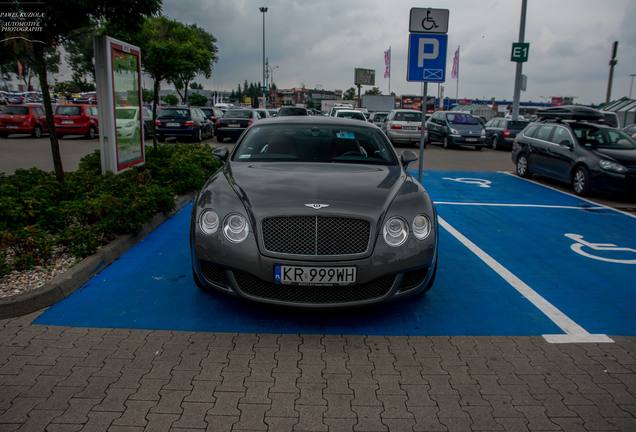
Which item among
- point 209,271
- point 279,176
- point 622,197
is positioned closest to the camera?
point 209,271

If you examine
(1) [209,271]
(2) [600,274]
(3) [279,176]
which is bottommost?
(2) [600,274]

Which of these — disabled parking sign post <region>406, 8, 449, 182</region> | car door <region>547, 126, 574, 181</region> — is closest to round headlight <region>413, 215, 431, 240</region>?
disabled parking sign post <region>406, 8, 449, 182</region>

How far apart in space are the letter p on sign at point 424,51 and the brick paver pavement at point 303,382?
5.84 meters

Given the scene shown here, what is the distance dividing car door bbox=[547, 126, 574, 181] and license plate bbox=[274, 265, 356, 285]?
376 inches

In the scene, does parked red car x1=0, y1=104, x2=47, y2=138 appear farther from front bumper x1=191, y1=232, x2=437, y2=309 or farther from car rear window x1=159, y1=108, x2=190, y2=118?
front bumper x1=191, y1=232, x2=437, y2=309

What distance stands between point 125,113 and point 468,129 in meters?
17.7

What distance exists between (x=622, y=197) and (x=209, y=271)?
9931 millimetres

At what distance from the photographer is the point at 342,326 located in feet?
13.7

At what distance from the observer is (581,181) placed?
11.2 m

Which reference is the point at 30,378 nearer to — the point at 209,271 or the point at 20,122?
the point at 209,271

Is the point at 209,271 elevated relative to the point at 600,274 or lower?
elevated

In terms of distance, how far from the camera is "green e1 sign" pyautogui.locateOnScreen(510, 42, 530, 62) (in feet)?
76.6

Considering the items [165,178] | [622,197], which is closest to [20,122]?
[165,178]

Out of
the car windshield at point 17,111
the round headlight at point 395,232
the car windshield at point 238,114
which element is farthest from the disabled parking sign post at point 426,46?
the car windshield at point 17,111
